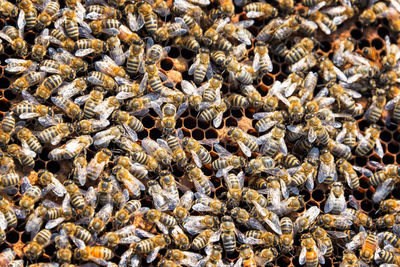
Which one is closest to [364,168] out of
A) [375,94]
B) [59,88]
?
[375,94]

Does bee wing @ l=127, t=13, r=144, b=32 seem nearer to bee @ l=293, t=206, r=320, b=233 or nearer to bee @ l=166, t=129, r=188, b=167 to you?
bee @ l=166, t=129, r=188, b=167

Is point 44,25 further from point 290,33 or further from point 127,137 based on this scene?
point 290,33

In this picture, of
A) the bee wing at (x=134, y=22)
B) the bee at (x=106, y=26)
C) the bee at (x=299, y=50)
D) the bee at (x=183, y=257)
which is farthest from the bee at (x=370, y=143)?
the bee at (x=106, y=26)

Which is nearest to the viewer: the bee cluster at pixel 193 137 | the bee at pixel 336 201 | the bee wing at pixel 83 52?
the bee cluster at pixel 193 137

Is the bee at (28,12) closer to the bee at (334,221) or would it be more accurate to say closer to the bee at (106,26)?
the bee at (106,26)

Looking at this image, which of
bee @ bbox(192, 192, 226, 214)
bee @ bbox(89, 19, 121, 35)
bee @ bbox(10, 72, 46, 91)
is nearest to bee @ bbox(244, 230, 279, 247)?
bee @ bbox(192, 192, 226, 214)

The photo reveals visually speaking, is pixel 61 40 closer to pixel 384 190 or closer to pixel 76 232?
pixel 76 232

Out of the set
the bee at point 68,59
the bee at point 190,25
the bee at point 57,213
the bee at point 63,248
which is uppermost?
the bee at point 190,25
